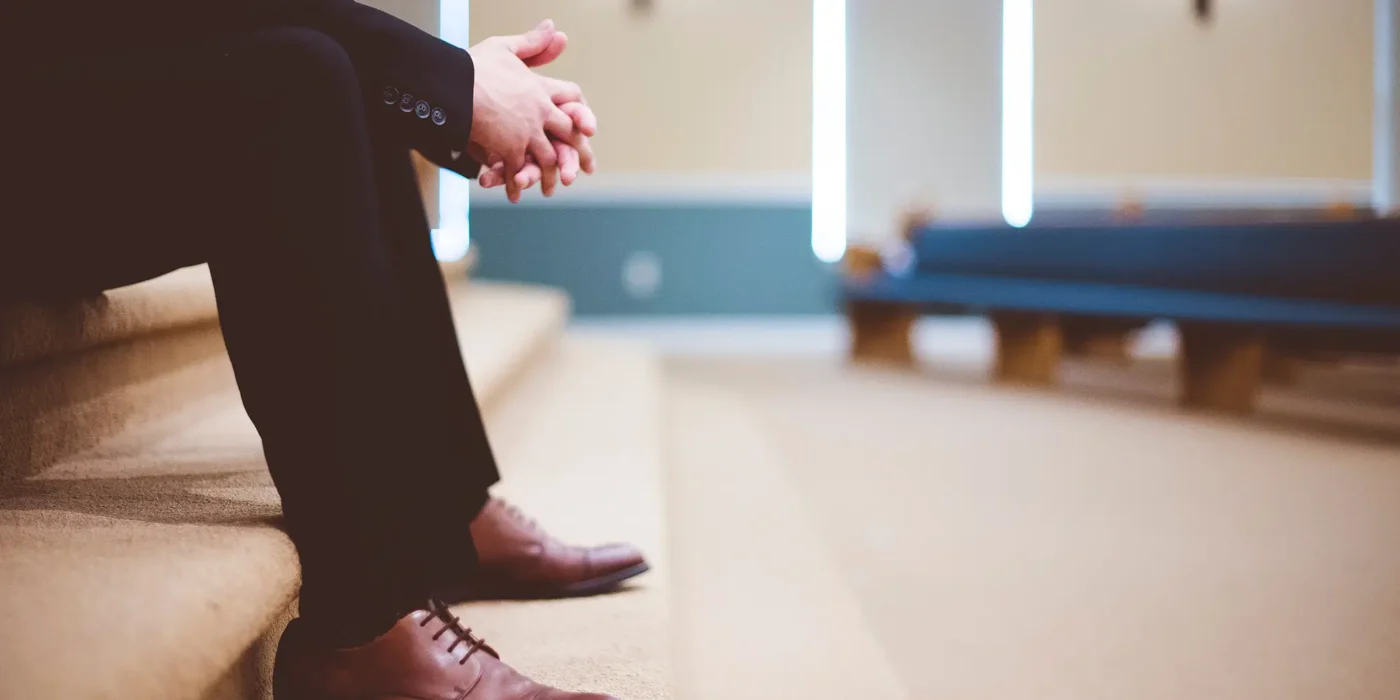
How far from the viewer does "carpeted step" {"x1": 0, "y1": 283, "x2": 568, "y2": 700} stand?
469 mm

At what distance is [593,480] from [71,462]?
2.51 feet

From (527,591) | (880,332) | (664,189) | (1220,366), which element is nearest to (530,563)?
(527,591)

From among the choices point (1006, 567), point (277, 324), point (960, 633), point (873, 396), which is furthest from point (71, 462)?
point (873, 396)

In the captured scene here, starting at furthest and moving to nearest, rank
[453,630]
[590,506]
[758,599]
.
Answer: [590,506]
[758,599]
[453,630]

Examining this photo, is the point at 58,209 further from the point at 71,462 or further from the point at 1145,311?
the point at 1145,311

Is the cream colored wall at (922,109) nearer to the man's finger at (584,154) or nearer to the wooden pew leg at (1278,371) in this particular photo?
the wooden pew leg at (1278,371)

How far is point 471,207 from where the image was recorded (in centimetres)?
565

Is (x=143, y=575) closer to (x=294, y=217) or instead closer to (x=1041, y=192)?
(x=294, y=217)

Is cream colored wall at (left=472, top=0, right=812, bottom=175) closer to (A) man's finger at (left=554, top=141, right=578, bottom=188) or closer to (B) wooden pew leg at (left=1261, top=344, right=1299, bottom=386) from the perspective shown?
(B) wooden pew leg at (left=1261, top=344, right=1299, bottom=386)

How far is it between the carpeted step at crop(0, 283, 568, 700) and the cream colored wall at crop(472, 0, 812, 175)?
3.96 meters

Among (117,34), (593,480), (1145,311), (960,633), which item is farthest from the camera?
Answer: (1145,311)

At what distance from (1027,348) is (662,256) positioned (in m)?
2.59

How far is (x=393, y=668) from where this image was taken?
25.6 inches

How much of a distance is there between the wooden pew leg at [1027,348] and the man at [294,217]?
314cm
